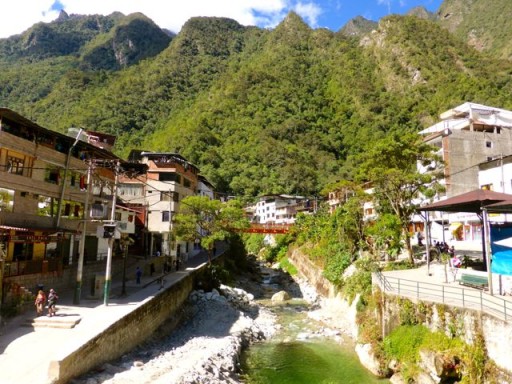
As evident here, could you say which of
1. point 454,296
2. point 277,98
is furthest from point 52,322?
point 277,98

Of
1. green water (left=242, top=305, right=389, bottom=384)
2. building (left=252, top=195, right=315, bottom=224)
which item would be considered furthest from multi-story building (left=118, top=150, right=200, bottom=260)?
building (left=252, top=195, right=315, bottom=224)

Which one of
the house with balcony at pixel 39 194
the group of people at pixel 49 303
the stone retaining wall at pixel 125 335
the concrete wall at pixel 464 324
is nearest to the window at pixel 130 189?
the house with balcony at pixel 39 194

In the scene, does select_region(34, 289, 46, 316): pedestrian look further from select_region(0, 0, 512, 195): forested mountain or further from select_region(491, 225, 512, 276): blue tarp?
select_region(0, 0, 512, 195): forested mountain

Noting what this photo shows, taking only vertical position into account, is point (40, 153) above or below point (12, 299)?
above

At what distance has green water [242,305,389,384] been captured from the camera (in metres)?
19.4

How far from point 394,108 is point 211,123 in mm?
63884

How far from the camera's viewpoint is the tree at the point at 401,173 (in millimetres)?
29844

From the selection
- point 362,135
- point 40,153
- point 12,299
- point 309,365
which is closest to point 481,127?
point 309,365

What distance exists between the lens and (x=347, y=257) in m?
35.9

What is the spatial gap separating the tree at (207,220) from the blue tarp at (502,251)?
25637 mm

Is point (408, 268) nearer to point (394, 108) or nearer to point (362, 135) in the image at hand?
point (362, 135)

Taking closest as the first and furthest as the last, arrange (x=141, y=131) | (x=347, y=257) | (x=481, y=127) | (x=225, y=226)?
1. (x=347, y=257)
2. (x=225, y=226)
3. (x=481, y=127)
4. (x=141, y=131)

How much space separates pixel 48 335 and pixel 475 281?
801 inches

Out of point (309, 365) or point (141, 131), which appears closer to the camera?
point (309, 365)
